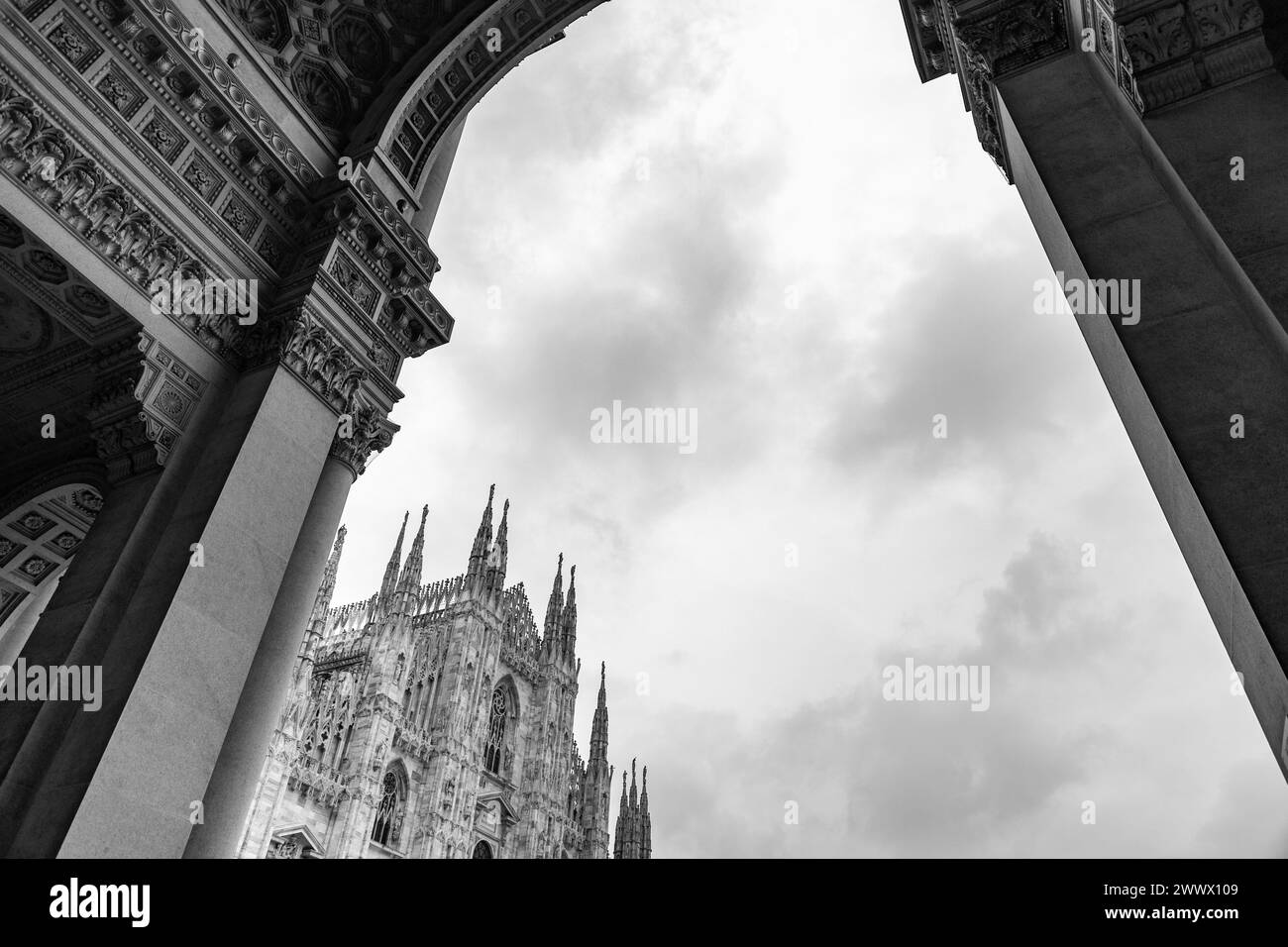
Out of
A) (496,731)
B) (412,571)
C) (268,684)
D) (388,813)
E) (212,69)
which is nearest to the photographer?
(268,684)

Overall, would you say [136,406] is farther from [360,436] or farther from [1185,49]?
[1185,49]

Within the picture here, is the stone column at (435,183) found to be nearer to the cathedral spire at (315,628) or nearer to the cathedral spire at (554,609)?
the cathedral spire at (315,628)

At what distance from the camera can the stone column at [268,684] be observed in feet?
28.8

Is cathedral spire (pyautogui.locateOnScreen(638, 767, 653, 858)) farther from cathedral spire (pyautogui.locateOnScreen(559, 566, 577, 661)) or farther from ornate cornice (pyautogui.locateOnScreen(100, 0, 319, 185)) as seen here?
A: ornate cornice (pyautogui.locateOnScreen(100, 0, 319, 185))

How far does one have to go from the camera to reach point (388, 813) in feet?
198

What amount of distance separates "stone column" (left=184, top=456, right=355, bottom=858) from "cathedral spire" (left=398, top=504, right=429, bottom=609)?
5745 centimetres

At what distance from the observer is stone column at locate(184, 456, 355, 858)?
877 cm

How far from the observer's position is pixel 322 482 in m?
11.5

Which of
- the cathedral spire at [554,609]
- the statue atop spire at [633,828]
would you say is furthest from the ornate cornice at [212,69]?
the statue atop spire at [633,828]

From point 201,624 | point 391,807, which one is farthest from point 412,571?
point 201,624

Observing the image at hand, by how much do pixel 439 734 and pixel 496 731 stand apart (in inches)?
475

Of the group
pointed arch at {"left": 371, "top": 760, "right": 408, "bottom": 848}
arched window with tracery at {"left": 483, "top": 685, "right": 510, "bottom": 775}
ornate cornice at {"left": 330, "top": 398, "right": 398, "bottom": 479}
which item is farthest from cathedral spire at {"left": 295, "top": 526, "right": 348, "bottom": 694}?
ornate cornice at {"left": 330, "top": 398, "right": 398, "bottom": 479}
